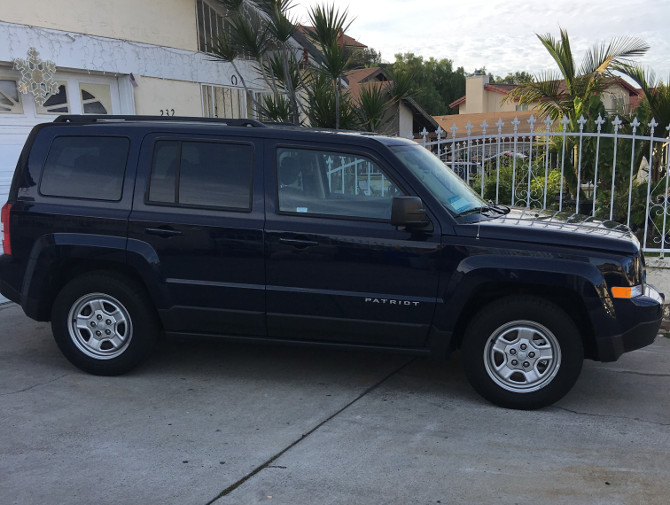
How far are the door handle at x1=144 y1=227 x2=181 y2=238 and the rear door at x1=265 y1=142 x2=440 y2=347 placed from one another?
729mm

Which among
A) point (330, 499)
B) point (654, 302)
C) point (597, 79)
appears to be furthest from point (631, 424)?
point (597, 79)

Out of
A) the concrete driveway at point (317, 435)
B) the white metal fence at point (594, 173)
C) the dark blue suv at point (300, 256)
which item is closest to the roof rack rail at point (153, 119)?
the dark blue suv at point (300, 256)

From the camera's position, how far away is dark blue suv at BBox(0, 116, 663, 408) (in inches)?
165

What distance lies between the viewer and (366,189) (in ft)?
14.7

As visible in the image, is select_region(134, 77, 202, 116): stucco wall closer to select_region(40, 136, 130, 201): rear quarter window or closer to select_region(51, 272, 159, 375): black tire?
select_region(40, 136, 130, 201): rear quarter window

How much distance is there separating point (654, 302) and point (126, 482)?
356cm

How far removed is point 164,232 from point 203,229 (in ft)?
1.04

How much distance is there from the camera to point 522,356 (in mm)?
4273

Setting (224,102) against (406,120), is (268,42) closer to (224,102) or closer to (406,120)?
(224,102)

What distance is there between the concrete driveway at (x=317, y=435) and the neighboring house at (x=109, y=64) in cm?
456

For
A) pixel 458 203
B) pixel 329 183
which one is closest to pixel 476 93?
pixel 458 203

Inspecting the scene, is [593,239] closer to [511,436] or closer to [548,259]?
[548,259]


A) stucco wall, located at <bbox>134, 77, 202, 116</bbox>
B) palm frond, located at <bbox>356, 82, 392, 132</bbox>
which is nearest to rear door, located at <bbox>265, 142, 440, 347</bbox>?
palm frond, located at <bbox>356, 82, 392, 132</bbox>

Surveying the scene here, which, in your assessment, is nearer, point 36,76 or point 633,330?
point 633,330
